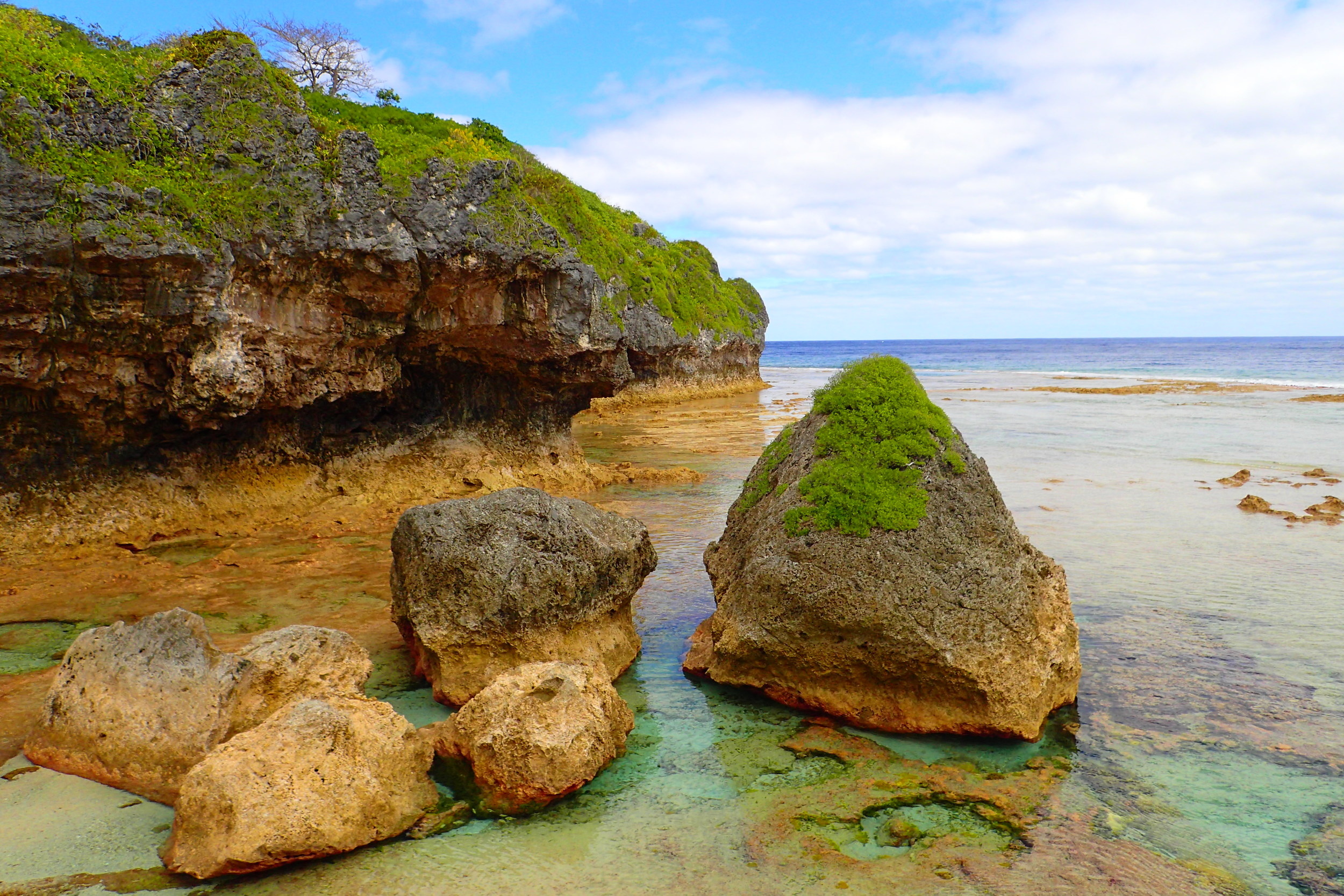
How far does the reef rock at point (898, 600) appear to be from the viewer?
26.9 ft

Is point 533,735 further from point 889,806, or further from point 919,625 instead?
point 919,625

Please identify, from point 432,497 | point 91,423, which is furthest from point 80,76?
point 432,497

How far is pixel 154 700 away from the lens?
7.15 metres

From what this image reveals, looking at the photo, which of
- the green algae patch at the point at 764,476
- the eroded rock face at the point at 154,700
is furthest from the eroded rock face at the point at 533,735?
the green algae patch at the point at 764,476

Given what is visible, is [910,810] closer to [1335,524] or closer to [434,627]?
[434,627]

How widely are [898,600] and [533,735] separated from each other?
12.6 ft

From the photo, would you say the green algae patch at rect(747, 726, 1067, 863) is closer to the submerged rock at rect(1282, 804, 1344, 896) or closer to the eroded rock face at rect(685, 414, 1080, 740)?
the eroded rock face at rect(685, 414, 1080, 740)

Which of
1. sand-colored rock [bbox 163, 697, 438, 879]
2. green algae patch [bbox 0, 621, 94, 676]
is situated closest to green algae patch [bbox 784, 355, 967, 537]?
sand-colored rock [bbox 163, 697, 438, 879]

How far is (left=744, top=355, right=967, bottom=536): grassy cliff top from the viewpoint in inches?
352

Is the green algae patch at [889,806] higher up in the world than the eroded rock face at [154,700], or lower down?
lower down

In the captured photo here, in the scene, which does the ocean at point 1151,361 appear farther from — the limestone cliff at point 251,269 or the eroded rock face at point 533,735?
the eroded rock face at point 533,735

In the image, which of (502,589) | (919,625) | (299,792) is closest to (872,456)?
(919,625)

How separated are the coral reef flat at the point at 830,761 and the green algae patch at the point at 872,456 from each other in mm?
2191

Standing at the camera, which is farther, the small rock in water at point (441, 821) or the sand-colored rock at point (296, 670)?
the sand-colored rock at point (296, 670)
